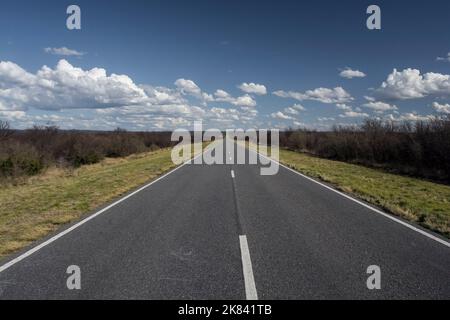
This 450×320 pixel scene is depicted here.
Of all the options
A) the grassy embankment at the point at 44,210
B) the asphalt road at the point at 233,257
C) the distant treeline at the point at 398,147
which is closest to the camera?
the asphalt road at the point at 233,257

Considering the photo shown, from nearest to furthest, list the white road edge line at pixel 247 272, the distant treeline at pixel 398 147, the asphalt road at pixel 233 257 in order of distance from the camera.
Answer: the white road edge line at pixel 247 272
the asphalt road at pixel 233 257
the distant treeline at pixel 398 147

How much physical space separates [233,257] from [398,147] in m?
26.7

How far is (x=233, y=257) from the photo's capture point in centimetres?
584

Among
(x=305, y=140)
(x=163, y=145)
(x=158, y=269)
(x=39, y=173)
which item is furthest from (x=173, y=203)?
(x=163, y=145)

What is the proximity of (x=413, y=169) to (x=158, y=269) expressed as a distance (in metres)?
23.5

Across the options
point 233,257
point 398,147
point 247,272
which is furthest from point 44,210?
point 398,147

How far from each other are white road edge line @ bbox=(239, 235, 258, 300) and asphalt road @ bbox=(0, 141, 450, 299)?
0.01 metres

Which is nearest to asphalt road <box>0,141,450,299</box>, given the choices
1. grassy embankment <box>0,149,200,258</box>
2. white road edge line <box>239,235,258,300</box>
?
white road edge line <box>239,235,258,300</box>

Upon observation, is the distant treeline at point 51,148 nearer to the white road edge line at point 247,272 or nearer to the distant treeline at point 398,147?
the white road edge line at point 247,272

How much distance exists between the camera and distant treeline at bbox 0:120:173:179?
24.0 meters

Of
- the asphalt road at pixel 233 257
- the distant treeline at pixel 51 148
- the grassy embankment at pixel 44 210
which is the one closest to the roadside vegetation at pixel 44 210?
the grassy embankment at pixel 44 210

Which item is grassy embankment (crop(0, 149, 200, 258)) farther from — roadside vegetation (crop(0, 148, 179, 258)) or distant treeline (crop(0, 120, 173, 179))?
distant treeline (crop(0, 120, 173, 179))

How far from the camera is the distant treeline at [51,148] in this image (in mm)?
24027

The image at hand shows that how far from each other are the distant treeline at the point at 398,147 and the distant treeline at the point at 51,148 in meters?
24.4
